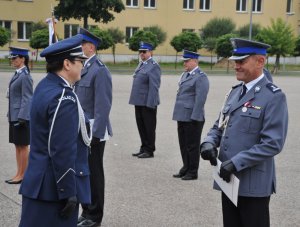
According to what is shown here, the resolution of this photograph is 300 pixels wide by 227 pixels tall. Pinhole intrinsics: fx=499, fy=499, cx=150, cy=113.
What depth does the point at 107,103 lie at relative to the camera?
540 cm

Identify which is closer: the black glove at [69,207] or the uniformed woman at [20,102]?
the black glove at [69,207]

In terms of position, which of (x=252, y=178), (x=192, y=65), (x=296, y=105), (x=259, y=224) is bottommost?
(x=296, y=105)

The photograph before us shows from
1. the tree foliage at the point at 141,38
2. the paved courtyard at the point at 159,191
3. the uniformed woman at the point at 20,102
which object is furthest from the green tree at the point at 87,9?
the uniformed woman at the point at 20,102

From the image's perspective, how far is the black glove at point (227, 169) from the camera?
11.9 ft

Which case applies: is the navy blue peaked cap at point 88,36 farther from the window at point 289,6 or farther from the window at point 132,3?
the window at point 289,6

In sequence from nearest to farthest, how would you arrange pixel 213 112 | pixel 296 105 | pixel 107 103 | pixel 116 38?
1. pixel 107 103
2. pixel 213 112
3. pixel 296 105
4. pixel 116 38

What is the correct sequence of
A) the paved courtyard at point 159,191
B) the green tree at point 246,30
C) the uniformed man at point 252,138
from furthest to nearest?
the green tree at point 246,30 < the paved courtyard at point 159,191 < the uniformed man at point 252,138

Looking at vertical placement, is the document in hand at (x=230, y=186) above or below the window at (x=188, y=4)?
below

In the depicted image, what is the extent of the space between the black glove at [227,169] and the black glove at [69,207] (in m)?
1.09

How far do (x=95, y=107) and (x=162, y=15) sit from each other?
168 ft

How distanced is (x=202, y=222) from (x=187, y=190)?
1.36 meters

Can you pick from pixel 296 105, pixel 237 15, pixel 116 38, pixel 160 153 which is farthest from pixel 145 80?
pixel 237 15

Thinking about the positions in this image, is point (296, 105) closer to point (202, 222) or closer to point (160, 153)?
point (160, 153)

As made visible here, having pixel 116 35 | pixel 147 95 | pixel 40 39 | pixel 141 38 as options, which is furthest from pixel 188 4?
pixel 147 95
